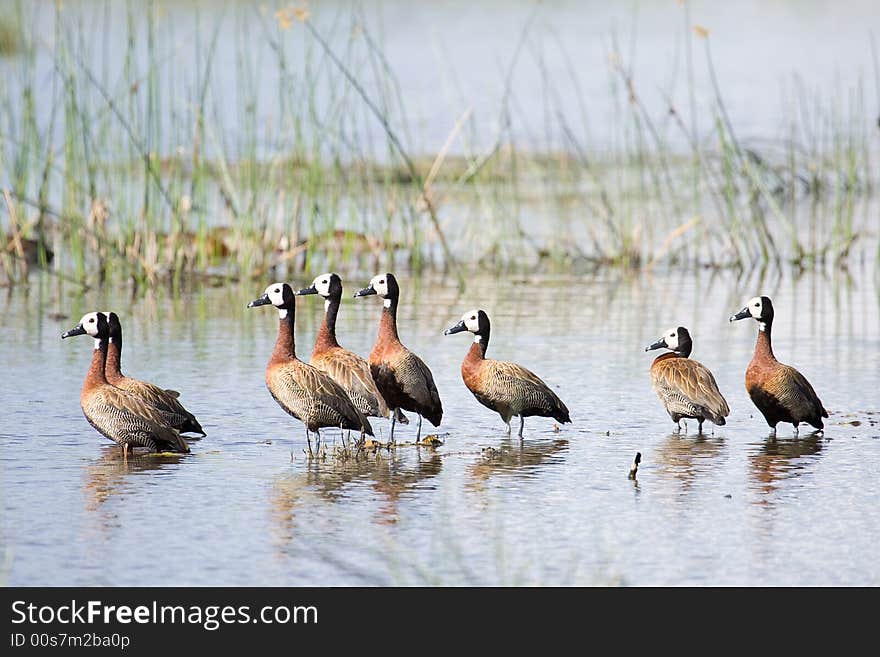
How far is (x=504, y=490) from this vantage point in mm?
7594

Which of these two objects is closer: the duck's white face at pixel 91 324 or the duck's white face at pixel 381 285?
the duck's white face at pixel 91 324

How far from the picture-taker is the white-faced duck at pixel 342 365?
9023 millimetres

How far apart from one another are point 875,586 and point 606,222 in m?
10.9

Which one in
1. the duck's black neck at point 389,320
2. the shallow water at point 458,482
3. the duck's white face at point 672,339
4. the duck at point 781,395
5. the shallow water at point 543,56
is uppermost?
the shallow water at point 543,56

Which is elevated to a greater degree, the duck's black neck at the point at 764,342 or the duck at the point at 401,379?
the duck's black neck at the point at 764,342

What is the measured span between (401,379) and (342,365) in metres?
Answer: 0.38

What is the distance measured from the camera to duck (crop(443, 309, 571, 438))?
9.01 meters

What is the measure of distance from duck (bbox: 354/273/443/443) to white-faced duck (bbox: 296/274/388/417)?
0.08m

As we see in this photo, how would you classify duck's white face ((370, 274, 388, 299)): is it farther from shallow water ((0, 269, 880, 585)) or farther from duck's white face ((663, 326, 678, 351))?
duck's white face ((663, 326, 678, 351))

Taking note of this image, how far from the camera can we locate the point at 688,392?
29.8 feet

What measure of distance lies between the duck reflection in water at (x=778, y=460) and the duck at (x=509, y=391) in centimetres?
112

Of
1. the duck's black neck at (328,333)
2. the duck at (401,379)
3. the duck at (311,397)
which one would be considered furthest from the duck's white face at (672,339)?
the duck at (311,397)

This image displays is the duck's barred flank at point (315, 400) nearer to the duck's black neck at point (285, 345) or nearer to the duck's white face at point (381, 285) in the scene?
the duck's black neck at point (285, 345)

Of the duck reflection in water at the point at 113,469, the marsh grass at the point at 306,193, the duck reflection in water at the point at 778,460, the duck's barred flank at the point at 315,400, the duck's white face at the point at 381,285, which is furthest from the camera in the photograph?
the marsh grass at the point at 306,193
